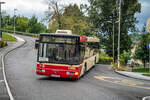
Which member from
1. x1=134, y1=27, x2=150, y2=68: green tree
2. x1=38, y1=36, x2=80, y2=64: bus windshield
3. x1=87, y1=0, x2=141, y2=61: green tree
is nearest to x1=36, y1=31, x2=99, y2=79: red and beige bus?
x1=38, y1=36, x2=80, y2=64: bus windshield

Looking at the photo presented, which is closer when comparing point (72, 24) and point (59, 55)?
point (59, 55)

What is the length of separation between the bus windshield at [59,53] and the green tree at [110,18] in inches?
1248

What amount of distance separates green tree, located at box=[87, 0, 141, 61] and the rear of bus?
3162cm

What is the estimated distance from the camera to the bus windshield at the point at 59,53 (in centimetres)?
1539

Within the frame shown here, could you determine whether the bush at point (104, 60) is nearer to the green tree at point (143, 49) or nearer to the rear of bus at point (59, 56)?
the green tree at point (143, 49)

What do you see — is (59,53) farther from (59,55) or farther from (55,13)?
(55,13)

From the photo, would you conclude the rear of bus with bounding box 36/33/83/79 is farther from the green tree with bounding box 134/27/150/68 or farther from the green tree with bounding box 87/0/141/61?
the green tree with bounding box 134/27/150/68

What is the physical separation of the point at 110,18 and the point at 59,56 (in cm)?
3443

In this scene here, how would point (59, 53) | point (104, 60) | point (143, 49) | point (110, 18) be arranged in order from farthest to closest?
point (143, 49) → point (110, 18) → point (104, 60) → point (59, 53)

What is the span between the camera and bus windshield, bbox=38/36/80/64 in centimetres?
1539

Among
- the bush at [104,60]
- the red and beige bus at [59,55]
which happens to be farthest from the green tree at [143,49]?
the red and beige bus at [59,55]

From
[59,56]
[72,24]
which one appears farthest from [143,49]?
[59,56]

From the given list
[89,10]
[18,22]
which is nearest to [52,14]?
[89,10]

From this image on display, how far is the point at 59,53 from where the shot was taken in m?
15.4
